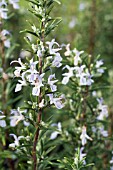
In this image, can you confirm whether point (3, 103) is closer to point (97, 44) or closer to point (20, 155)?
point (20, 155)

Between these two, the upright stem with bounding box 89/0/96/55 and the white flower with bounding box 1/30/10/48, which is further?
the upright stem with bounding box 89/0/96/55

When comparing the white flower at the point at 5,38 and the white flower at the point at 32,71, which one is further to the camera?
the white flower at the point at 5,38

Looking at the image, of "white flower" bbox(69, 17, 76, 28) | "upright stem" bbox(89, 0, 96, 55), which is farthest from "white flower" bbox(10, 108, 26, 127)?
"white flower" bbox(69, 17, 76, 28)

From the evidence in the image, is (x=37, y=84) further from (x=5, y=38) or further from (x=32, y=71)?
(x=5, y=38)

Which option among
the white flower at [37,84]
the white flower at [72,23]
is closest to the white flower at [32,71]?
the white flower at [37,84]

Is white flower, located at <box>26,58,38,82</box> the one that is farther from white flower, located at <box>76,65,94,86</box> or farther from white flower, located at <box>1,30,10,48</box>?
white flower, located at <box>1,30,10,48</box>

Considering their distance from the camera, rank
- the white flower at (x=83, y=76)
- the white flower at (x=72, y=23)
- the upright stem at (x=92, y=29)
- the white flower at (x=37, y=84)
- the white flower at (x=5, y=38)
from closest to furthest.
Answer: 1. the white flower at (x=37, y=84)
2. the white flower at (x=83, y=76)
3. the white flower at (x=5, y=38)
4. the upright stem at (x=92, y=29)
5. the white flower at (x=72, y=23)

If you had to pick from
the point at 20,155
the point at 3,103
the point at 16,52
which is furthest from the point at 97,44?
the point at 20,155

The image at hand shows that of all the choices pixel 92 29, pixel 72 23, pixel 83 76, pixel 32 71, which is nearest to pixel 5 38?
pixel 83 76

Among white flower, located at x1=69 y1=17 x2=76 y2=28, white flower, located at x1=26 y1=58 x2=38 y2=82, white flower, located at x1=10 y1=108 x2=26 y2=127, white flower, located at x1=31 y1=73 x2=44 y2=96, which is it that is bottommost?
white flower, located at x1=10 y1=108 x2=26 y2=127

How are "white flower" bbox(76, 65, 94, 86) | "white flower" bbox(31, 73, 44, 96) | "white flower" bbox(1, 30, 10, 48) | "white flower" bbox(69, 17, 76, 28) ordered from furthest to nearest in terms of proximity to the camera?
"white flower" bbox(69, 17, 76, 28) < "white flower" bbox(1, 30, 10, 48) < "white flower" bbox(76, 65, 94, 86) < "white flower" bbox(31, 73, 44, 96)

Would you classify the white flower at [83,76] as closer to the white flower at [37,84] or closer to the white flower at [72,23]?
the white flower at [37,84]

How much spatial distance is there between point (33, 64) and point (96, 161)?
66 cm

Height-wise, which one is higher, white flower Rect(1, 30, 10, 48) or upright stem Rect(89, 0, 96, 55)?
upright stem Rect(89, 0, 96, 55)
